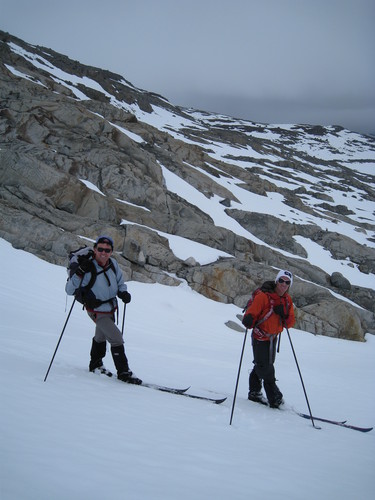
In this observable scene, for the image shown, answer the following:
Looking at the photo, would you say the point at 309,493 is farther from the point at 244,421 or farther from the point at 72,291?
the point at 72,291

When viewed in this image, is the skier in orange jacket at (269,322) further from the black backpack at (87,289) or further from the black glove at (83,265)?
the black glove at (83,265)

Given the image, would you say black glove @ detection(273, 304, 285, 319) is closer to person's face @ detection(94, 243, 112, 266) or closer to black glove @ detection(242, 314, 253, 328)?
black glove @ detection(242, 314, 253, 328)

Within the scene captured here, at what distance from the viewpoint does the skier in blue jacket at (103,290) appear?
16.2 ft

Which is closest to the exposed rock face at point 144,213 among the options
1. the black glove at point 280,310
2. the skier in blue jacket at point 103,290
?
the skier in blue jacket at point 103,290

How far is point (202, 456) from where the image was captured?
307cm

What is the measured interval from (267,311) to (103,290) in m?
2.93

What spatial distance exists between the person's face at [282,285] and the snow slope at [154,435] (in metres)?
2.08

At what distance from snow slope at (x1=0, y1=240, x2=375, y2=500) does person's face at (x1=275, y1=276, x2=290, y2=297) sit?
2.08 m

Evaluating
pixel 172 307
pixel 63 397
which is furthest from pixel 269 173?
pixel 63 397

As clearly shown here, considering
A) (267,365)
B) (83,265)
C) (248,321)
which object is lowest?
(267,365)

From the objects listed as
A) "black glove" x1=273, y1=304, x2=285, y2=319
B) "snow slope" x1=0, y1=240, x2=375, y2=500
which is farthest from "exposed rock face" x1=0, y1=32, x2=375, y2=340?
"black glove" x1=273, y1=304, x2=285, y2=319

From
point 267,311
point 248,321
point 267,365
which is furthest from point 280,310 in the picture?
point 267,365

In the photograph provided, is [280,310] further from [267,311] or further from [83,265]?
[83,265]

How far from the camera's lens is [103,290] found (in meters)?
5.13
